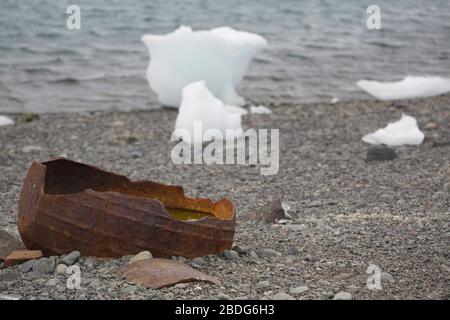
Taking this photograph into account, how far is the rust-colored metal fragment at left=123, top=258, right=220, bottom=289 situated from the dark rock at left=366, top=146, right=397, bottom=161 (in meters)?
3.48

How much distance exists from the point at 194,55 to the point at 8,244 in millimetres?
5676

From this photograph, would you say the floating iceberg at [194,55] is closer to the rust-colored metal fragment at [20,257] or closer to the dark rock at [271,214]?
the dark rock at [271,214]

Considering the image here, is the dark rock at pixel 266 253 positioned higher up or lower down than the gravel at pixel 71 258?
lower down

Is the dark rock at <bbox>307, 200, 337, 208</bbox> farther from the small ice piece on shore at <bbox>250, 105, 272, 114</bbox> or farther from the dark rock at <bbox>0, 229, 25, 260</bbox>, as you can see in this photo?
the small ice piece on shore at <bbox>250, 105, 272, 114</bbox>

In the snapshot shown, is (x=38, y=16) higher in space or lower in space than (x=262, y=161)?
higher

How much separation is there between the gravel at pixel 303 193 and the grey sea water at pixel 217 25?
129cm

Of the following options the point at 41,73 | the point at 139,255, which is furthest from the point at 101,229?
the point at 41,73

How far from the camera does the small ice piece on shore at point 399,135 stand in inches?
292

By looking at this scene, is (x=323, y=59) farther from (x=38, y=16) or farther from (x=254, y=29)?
(x=38, y=16)

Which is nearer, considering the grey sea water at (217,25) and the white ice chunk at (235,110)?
the white ice chunk at (235,110)

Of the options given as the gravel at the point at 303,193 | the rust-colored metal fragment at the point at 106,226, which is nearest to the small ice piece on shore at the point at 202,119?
the gravel at the point at 303,193

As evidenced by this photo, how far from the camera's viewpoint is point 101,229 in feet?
12.1

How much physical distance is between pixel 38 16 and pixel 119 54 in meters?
3.06

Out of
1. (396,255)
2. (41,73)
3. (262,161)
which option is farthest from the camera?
(41,73)
